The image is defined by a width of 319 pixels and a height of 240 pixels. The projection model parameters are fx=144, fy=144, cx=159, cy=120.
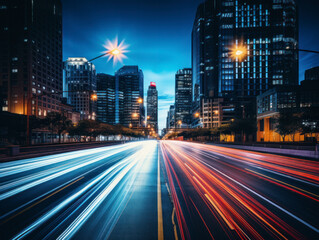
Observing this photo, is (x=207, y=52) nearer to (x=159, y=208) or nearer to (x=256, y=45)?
(x=256, y=45)

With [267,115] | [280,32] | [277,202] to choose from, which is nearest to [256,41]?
[280,32]

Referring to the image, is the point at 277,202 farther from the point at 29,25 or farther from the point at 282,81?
the point at 282,81

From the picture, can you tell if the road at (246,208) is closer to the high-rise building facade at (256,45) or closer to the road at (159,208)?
the road at (159,208)

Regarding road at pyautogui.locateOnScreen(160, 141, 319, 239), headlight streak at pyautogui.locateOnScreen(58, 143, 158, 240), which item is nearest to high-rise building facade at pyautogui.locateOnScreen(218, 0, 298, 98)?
road at pyautogui.locateOnScreen(160, 141, 319, 239)

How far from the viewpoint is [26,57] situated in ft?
267

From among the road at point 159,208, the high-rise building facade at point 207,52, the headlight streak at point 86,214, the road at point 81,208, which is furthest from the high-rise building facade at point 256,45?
the headlight streak at point 86,214

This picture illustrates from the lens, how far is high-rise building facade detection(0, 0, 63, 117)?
7962 cm

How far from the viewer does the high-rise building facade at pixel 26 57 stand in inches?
3135

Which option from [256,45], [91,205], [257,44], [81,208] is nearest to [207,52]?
[256,45]

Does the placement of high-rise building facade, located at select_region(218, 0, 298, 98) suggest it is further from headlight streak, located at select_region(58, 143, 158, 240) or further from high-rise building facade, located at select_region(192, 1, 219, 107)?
headlight streak, located at select_region(58, 143, 158, 240)

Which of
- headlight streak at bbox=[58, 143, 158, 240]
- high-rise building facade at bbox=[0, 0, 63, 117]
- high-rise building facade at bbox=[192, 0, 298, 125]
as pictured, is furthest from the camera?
high-rise building facade at bbox=[192, 0, 298, 125]

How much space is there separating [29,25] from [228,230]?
126347 mm

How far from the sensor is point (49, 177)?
30.8 feet

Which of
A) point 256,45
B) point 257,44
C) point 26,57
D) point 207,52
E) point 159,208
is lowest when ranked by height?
point 159,208
